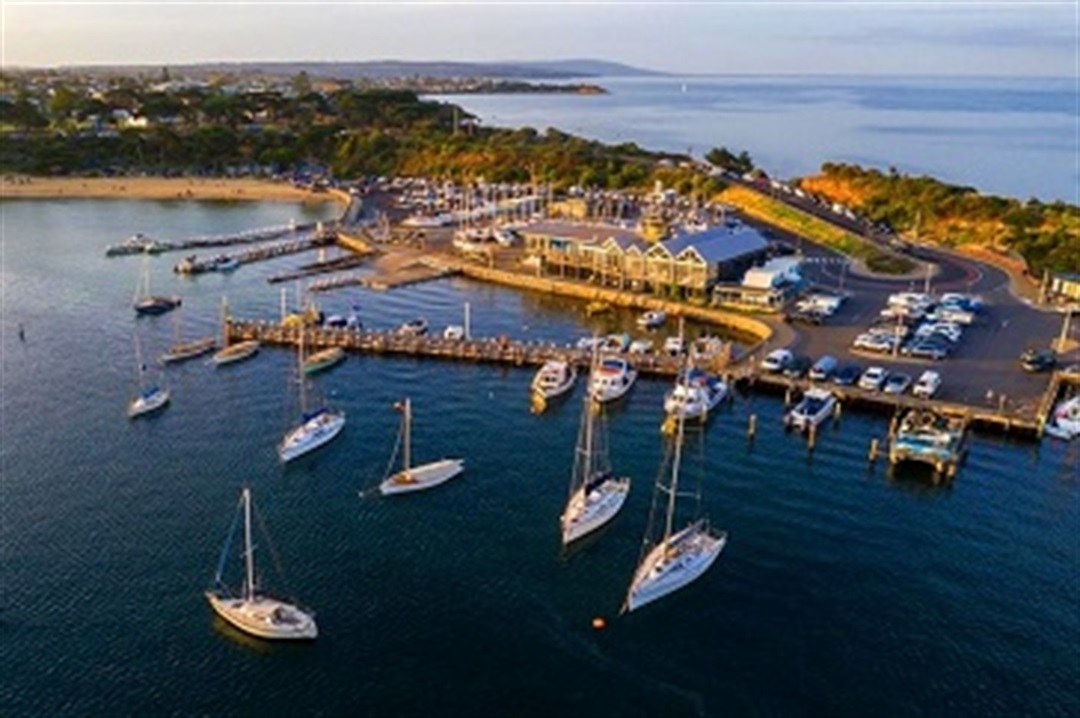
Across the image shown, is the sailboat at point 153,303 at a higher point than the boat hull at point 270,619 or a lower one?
higher

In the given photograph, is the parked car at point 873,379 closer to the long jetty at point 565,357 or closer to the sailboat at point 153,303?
the long jetty at point 565,357

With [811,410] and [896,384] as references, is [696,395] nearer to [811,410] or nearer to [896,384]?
[811,410]

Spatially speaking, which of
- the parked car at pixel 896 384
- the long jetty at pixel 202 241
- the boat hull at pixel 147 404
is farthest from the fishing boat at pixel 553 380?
the long jetty at pixel 202 241

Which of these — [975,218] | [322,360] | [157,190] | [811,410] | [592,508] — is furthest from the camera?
[157,190]

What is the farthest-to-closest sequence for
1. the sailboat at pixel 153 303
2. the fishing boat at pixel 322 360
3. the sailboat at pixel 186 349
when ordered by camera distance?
the sailboat at pixel 153 303 < the sailboat at pixel 186 349 < the fishing boat at pixel 322 360

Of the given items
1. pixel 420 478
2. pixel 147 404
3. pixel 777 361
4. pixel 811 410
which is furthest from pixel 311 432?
pixel 777 361

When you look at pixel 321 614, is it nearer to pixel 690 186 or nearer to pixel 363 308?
pixel 363 308
